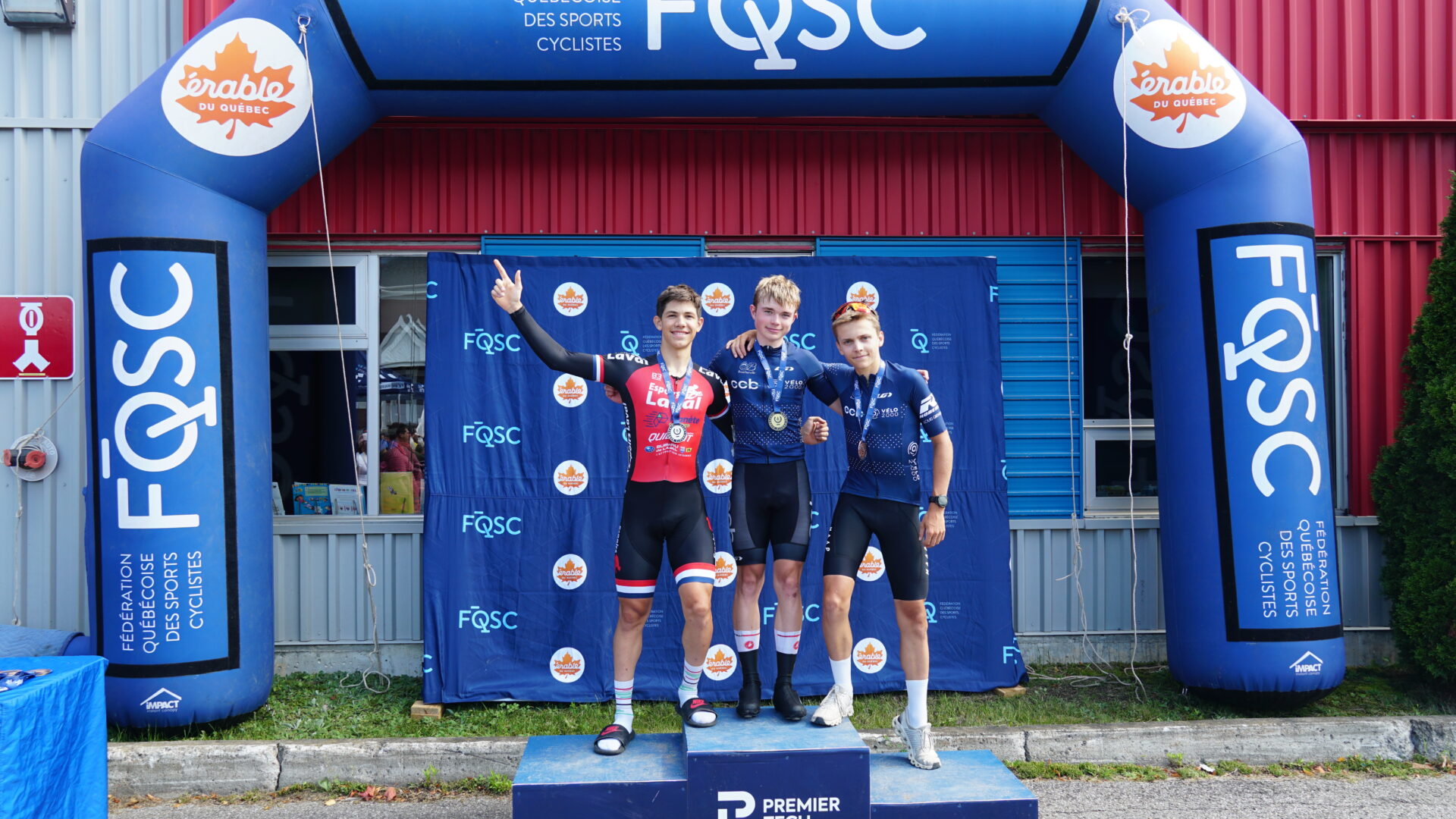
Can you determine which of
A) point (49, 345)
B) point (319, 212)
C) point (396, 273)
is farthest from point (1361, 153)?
point (49, 345)

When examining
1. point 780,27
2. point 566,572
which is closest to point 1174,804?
point 566,572

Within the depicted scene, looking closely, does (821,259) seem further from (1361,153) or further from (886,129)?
(1361,153)

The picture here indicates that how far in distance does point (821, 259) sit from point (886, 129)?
111 cm

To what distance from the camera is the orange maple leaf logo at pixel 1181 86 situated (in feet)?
16.7

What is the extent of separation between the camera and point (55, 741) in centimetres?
336

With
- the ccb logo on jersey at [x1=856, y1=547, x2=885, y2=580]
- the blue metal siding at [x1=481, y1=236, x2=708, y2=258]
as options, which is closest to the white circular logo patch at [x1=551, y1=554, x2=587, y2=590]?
the ccb logo on jersey at [x1=856, y1=547, x2=885, y2=580]

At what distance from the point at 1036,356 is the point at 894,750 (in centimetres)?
275

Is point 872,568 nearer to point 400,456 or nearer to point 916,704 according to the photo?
point 916,704

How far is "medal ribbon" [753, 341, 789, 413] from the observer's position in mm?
4461

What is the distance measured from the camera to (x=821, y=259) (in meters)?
5.86

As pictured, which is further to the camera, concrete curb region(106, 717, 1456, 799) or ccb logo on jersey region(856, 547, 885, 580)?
ccb logo on jersey region(856, 547, 885, 580)

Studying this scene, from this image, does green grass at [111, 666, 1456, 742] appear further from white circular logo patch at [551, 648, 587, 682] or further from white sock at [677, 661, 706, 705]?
white sock at [677, 661, 706, 705]

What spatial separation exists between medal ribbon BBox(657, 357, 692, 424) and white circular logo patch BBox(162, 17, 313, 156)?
259 cm

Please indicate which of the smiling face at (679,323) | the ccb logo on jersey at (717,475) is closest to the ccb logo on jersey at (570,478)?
the ccb logo on jersey at (717,475)
